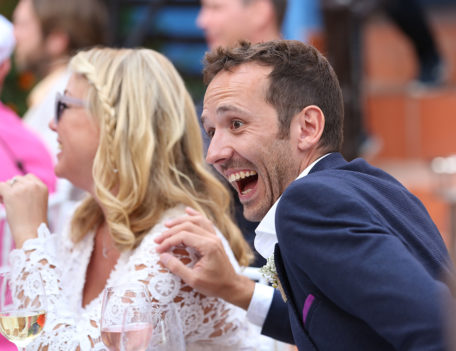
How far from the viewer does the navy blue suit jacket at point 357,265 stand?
49.1 inches

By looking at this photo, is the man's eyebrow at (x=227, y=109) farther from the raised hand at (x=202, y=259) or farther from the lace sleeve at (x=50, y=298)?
the lace sleeve at (x=50, y=298)

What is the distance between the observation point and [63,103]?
2.26m

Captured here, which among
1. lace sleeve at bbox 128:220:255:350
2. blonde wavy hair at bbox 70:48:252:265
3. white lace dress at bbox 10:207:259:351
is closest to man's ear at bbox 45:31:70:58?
blonde wavy hair at bbox 70:48:252:265

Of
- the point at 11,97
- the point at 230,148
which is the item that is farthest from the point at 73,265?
the point at 11,97

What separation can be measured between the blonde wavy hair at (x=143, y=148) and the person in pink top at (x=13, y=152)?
775mm

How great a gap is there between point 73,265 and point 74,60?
26.1 inches

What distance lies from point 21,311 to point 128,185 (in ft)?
1.91

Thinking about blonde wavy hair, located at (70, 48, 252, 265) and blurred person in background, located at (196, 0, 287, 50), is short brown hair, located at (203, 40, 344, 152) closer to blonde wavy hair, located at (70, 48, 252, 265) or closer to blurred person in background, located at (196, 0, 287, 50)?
blonde wavy hair, located at (70, 48, 252, 265)

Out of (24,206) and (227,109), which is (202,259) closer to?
(227,109)

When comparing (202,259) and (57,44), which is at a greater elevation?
(202,259)

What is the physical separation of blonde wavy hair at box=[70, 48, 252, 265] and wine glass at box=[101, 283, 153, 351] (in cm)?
62

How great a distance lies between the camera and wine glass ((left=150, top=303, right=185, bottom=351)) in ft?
4.60

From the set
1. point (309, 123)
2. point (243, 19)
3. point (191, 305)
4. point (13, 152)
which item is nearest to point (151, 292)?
point (191, 305)

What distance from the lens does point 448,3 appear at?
24.6 ft
